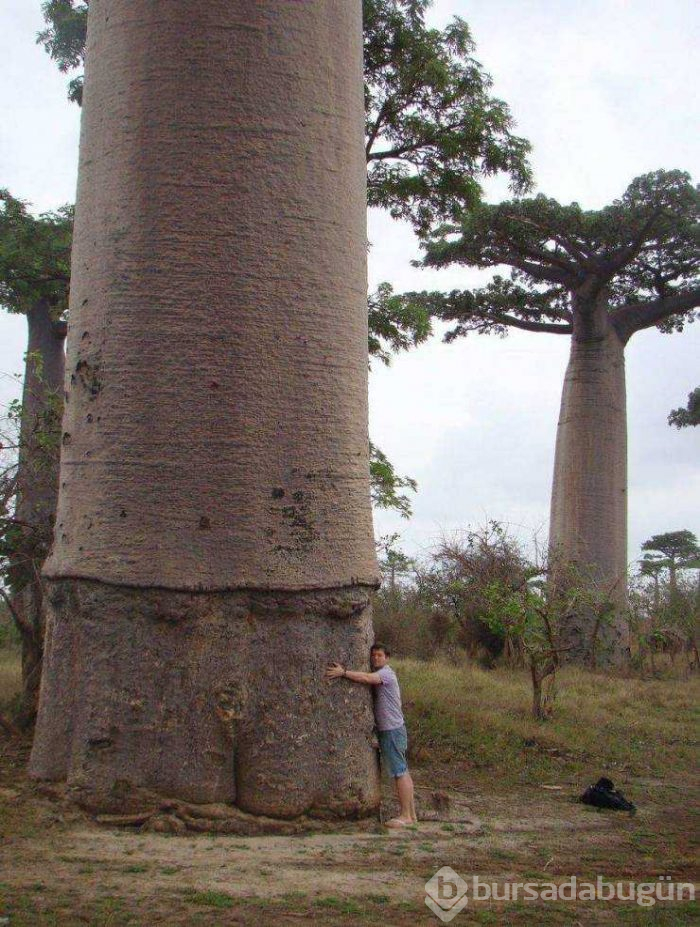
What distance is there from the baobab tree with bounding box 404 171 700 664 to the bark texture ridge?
6700 mm

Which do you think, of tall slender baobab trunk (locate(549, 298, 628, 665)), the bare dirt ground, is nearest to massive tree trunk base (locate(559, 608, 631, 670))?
tall slender baobab trunk (locate(549, 298, 628, 665))

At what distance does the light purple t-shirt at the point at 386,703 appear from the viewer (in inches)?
170

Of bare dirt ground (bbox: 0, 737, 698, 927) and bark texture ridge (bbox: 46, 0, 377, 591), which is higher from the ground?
bark texture ridge (bbox: 46, 0, 377, 591)

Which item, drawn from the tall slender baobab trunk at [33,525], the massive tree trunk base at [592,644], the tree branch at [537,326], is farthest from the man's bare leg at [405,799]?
the tree branch at [537,326]

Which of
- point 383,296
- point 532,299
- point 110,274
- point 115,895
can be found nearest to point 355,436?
point 110,274

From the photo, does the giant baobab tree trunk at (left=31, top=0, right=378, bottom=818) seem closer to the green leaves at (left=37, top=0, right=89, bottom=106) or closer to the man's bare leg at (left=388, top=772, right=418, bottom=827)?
the man's bare leg at (left=388, top=772, right=418, bottom=827)

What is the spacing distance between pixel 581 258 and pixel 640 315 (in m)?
1.23

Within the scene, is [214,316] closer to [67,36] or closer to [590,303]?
[67,36]

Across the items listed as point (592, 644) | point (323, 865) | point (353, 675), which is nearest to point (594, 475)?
point (592, 644)

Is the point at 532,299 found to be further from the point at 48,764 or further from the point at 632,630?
the point at 48,764

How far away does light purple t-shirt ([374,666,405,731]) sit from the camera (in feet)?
14.2

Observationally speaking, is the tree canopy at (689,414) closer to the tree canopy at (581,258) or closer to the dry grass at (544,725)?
the tree canopy at (581,258)

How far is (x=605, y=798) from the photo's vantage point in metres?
5.02

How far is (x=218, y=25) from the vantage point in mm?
4172
